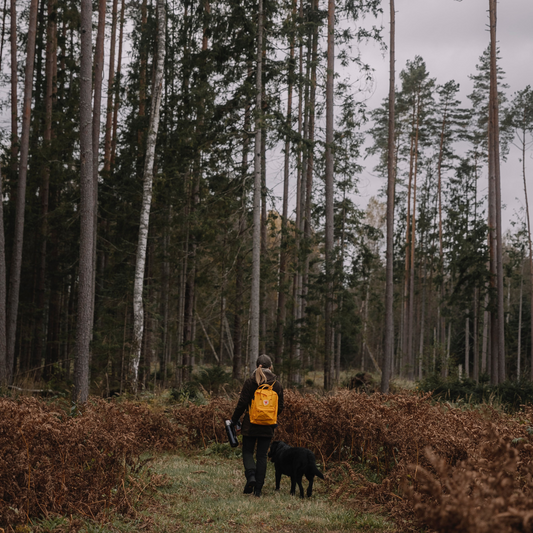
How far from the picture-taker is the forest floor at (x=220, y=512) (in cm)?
541

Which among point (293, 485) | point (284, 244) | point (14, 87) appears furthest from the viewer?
point (14, 87)

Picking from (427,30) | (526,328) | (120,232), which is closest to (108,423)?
(120,232)

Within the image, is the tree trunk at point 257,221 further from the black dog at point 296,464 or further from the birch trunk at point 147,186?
the black dog at point 296,464

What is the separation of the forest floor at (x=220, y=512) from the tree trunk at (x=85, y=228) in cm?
386

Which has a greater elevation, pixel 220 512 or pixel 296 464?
pixel 296 464

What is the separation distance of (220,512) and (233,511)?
171mm

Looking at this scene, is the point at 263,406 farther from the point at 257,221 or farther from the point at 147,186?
the point at 147,186

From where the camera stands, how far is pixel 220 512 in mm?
6020

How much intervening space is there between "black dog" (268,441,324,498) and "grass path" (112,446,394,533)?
244mm

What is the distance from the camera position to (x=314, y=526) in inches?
223

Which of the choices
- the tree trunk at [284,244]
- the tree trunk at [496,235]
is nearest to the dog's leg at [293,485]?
the tree trunk at [284,244]

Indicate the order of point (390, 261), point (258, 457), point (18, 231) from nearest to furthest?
point (258, 457)
point (18, 231)
point (390, 261)

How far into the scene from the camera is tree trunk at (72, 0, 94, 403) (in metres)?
10.7

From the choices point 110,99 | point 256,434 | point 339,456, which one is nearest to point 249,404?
point 256,434
